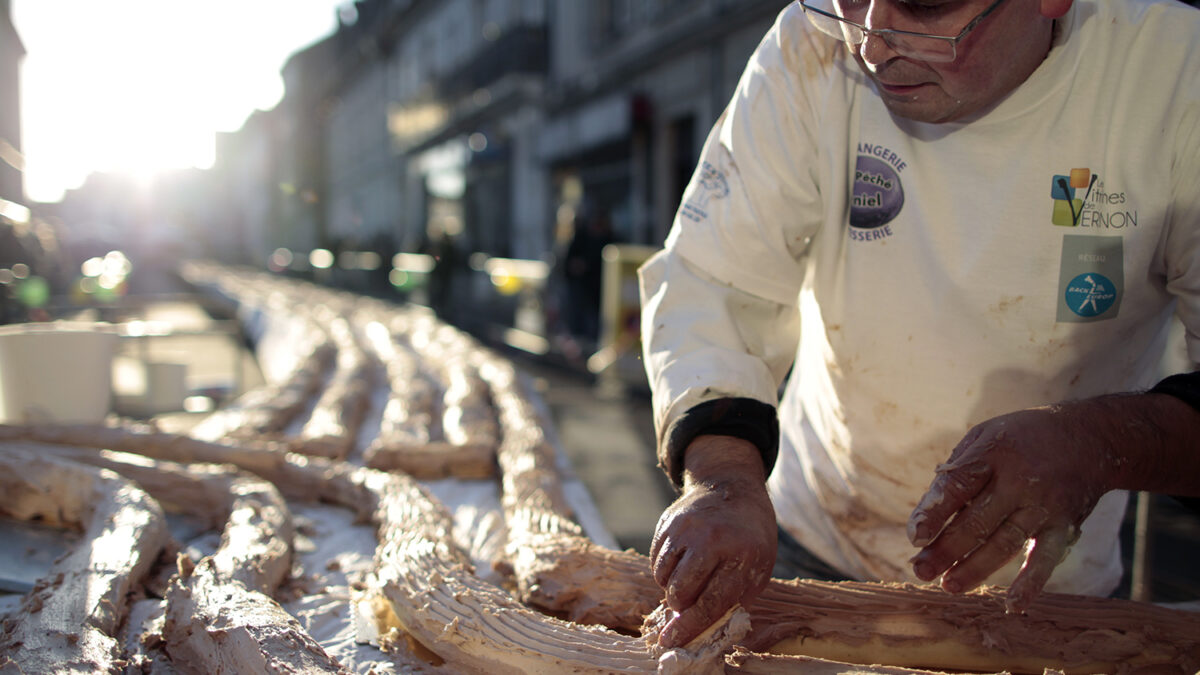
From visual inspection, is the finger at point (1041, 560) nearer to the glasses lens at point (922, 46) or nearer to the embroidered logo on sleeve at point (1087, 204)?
the embroidered logo on sleeve at point (1087, 204)

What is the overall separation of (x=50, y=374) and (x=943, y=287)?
9.18 feet

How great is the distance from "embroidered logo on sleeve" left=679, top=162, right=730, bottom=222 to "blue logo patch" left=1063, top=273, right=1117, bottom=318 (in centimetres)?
59

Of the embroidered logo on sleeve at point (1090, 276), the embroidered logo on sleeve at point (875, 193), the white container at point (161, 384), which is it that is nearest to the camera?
the embroidered logo on sleeve at point (1090, 276)

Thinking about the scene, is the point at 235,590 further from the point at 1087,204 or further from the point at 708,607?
the point at 1087,204

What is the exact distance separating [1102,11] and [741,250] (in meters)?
0.70

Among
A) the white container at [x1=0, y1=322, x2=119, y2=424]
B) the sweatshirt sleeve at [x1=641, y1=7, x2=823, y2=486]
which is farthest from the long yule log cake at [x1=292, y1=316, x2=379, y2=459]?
the sweatshirt sleeve at [x1=641, y1=7, x2=823, y2=486]

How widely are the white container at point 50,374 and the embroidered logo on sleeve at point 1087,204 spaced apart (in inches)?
114

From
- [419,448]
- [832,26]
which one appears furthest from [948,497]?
[419,448]

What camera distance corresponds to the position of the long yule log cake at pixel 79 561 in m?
1.28

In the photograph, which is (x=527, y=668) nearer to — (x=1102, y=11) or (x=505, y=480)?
(x=505, y=480)

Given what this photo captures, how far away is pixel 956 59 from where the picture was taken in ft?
4.09

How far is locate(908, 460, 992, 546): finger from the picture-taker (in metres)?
1.05

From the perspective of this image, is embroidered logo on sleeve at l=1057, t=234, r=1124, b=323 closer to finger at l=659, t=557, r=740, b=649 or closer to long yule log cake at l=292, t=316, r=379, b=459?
finger at l=659, t=557, r=740, b=649

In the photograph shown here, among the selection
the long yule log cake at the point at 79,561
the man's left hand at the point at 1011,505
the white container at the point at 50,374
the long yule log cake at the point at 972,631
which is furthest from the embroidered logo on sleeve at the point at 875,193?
the white container at the point at 50,374
